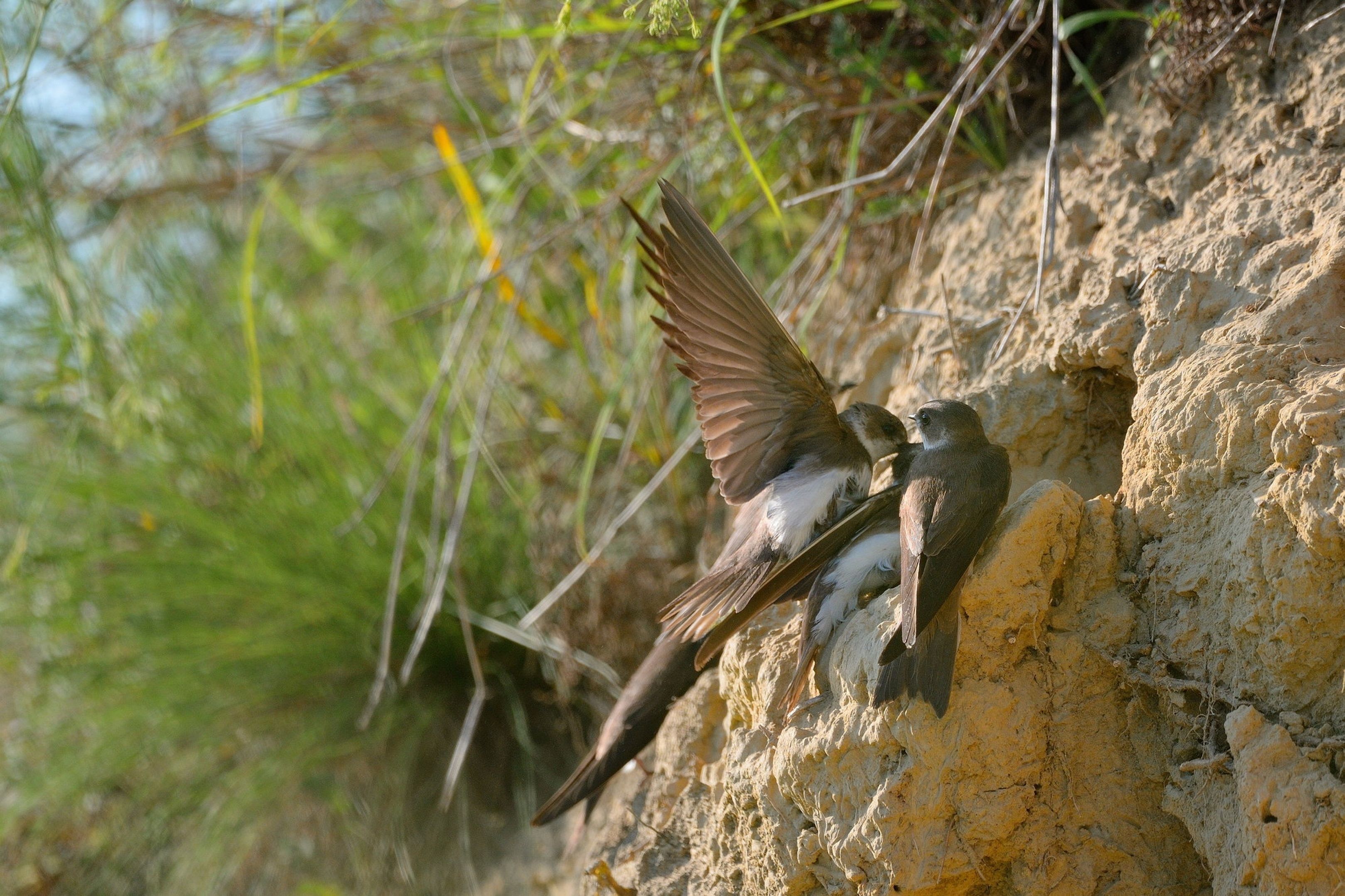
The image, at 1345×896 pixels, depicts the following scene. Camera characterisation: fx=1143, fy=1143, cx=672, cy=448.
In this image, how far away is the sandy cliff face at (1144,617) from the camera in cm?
144

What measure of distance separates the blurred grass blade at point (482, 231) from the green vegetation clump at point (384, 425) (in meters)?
0.01

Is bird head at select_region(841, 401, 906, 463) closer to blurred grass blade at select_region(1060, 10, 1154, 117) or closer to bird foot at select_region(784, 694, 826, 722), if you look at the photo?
bird foot at select_region(784, 694, 826, 722)

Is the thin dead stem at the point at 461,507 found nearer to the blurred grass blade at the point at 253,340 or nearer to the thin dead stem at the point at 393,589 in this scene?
the thin dead stem at the point at 393,589

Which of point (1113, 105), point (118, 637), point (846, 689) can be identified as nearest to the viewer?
point (846, 689)

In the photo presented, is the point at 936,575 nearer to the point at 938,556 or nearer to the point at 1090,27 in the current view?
the point at 938,556

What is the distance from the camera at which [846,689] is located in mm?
1725

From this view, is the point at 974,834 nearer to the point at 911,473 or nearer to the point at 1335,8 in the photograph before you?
the point at 911,473

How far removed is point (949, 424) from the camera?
1.86 m

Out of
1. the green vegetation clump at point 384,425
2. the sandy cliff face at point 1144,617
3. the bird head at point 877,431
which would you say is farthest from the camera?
the green vegetation clump at point 384,425

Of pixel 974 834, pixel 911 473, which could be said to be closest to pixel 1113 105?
pixel 911 473

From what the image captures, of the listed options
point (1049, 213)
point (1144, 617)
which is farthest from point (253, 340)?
point (1144, 617)

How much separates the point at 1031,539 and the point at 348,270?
12.3 ft

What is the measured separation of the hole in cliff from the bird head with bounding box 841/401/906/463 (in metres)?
0.32

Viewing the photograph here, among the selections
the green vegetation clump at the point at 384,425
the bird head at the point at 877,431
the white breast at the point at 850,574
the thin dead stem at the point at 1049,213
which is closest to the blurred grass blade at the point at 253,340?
the green vegetation clump at the point at 384,425
